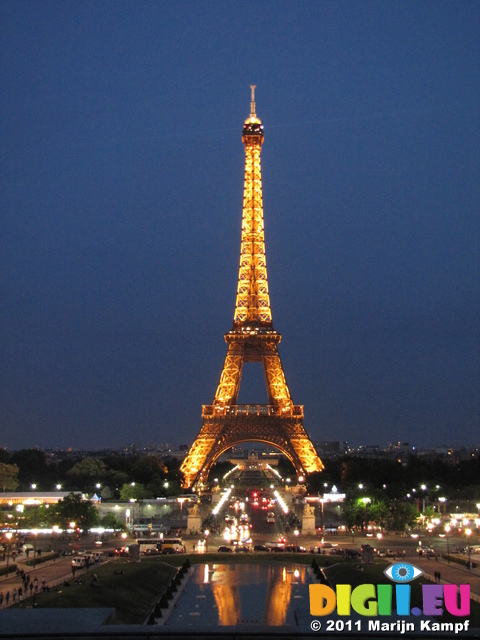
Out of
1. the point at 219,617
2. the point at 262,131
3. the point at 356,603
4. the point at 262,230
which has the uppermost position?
the point at 262,131

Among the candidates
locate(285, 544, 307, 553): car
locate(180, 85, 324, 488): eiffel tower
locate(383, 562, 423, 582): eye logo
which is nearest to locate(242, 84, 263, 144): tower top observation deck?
locate(180, 85, 324, 488): eiffel tower

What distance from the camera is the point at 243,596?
40375 millimetres

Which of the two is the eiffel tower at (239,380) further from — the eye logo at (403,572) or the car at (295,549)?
the eye logo at (403,572)

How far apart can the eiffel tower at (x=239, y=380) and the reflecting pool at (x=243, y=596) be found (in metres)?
34.0

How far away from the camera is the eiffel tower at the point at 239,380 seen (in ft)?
283

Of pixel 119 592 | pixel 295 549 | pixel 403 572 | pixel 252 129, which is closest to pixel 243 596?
pixel 119 592

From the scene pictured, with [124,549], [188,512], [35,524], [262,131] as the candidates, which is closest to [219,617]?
[124,549]

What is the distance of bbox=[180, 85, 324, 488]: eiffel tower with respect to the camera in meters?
86.1

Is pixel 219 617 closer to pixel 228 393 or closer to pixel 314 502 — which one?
pixel 314 502

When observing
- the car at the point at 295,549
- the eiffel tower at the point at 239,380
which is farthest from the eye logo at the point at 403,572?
the eiffel tower at the point at 239,380

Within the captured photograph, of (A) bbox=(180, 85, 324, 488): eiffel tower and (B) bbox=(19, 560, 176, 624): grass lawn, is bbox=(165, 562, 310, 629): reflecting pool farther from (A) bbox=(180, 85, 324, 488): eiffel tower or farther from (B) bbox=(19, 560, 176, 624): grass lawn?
(A) bbox=(180, 85, 324, 488): eiffel tower

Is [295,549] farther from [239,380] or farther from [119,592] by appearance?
[239,380]

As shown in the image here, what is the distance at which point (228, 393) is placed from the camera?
3501 inches

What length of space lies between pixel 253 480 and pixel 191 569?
105m
